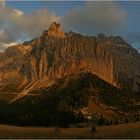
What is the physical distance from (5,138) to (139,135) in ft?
36.2

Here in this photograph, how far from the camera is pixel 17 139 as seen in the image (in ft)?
96.9

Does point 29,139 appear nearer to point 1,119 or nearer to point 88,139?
point 88,139

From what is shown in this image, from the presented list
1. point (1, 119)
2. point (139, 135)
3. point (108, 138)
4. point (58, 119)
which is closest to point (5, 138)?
point (108, 138)

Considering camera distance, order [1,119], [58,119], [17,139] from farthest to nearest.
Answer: [58,119] < [1,119] < [17,139]

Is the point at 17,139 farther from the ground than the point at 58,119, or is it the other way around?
the point at 58,119

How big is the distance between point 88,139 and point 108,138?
187cm

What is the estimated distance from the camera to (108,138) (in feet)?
106

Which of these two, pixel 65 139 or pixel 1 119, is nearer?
pixel 65 139

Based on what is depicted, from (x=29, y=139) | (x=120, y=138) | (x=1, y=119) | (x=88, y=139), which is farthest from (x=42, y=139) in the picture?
(x=1, y=119)

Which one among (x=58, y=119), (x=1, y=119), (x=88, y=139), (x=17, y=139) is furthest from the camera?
(x=58, y=119)

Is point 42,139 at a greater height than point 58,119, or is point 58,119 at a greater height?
point 58,119

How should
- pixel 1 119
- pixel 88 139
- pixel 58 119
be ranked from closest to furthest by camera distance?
pixel 88 139, pixel 1 119, pixel 58 119

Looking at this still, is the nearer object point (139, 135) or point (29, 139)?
point (29, 139)

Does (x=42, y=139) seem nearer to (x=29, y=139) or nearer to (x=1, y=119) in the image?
(x=29, y=139)
